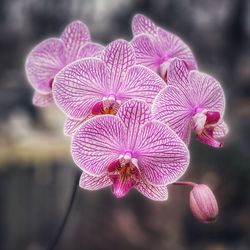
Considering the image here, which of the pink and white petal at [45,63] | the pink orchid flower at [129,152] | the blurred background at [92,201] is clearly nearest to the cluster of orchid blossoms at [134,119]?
the pink orchid flower at [129,152]

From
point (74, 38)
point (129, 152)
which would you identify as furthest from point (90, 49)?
point (129, 152)

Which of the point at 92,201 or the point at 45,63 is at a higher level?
the point at 45,63

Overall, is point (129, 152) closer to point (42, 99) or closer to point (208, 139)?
point (208, 139)

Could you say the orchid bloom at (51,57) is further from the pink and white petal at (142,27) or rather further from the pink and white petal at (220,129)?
the pink and white petal at (220,129)

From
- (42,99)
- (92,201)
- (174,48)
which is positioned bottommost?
(92,201)

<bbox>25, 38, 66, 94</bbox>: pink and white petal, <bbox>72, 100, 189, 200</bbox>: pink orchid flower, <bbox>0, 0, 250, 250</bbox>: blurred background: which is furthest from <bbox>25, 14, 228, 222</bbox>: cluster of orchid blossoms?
<bbox>0, 0, 250, 250</bbox>: blurred background

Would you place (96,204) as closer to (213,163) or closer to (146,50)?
(213,163)

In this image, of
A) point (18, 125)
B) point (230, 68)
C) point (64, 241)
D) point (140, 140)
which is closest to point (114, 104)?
point (140, 140)
